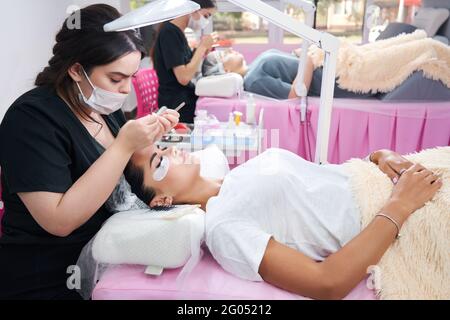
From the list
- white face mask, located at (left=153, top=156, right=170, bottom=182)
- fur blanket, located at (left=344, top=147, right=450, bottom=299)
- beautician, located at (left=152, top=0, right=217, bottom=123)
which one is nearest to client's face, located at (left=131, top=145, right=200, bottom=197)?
white face mask, located at (left=153, top=156, right=170, bottom=182)

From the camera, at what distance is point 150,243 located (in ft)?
3.17

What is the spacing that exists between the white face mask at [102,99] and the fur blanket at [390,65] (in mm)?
1505

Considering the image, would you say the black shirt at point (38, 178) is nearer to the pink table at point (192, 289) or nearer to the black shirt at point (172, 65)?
the pink table at point (192, 289)

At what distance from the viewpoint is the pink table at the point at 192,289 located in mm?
935

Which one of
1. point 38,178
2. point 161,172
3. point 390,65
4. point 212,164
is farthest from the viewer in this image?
point 390,65

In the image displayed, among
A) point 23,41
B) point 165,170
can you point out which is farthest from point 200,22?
point 165,170

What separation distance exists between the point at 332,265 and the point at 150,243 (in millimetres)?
421

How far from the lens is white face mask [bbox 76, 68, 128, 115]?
1.02 metres

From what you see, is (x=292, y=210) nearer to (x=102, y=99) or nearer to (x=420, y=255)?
(x=420, y=255)

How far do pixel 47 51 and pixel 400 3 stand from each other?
2.98 meters

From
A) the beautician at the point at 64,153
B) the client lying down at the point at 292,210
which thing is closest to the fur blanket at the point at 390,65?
the client lying down at the point at 292,210

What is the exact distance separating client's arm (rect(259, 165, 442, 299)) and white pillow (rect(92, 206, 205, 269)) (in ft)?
0.64
